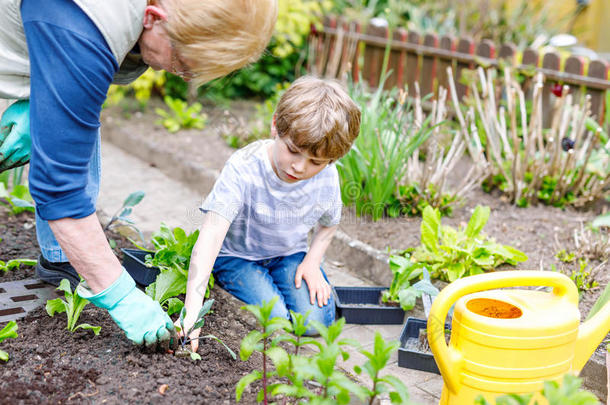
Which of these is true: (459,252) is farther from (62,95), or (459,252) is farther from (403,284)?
(62,95)

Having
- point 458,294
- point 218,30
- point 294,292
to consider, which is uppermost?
point 218,30

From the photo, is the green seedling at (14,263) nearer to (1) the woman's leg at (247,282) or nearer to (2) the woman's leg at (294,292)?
(1) the woman's leg at (247,282)

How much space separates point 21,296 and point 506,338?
5.28 ft

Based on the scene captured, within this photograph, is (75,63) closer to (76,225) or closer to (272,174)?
(76,225)

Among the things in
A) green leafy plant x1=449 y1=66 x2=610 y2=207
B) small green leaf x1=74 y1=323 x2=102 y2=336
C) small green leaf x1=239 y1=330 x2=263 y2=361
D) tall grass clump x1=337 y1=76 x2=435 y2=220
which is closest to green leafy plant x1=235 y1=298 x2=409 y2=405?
small green leaf x1=239 y1=330 x2=263 y2=361

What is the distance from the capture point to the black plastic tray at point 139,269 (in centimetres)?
232

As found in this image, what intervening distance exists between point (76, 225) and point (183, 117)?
3409 mm

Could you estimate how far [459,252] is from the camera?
2.61 meters

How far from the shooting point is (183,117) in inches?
193

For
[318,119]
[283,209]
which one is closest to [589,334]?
[318,119]

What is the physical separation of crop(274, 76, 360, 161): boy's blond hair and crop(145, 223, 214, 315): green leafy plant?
0.55m

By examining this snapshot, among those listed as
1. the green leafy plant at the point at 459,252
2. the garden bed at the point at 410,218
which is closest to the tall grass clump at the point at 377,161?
the garden bed at the point at 410,218

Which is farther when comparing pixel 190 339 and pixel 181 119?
pixel 181 119

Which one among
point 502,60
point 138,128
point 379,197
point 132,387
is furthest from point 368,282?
point 138,128
